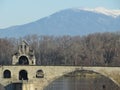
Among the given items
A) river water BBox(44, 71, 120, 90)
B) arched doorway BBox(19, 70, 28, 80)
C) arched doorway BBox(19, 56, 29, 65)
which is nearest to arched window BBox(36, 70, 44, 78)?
arched doorway BBox(19, 70, 28, 80)

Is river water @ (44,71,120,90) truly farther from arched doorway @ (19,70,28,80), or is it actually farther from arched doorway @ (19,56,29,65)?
arched doorway @ (19,56,29,65)

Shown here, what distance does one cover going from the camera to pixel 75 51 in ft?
334

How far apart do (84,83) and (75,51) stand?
3315 cm

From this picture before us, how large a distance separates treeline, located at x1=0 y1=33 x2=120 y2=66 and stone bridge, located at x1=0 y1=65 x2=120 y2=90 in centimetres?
2034

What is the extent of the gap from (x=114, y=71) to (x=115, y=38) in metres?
45.8

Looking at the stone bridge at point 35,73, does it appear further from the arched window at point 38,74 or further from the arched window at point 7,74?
the arched window at point 38,74

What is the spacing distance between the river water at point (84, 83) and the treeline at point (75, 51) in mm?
11524


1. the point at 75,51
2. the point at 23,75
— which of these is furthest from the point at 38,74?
the point at 75,51

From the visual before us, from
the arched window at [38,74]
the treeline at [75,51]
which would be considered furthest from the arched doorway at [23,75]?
the treeline at [75,51]

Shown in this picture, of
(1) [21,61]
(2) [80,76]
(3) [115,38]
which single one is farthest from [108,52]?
(1) [21,61]

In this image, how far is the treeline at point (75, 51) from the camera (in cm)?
9325

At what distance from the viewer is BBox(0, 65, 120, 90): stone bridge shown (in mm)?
63031

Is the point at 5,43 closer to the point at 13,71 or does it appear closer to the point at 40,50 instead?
the point at 40,50

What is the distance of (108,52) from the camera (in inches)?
3767
